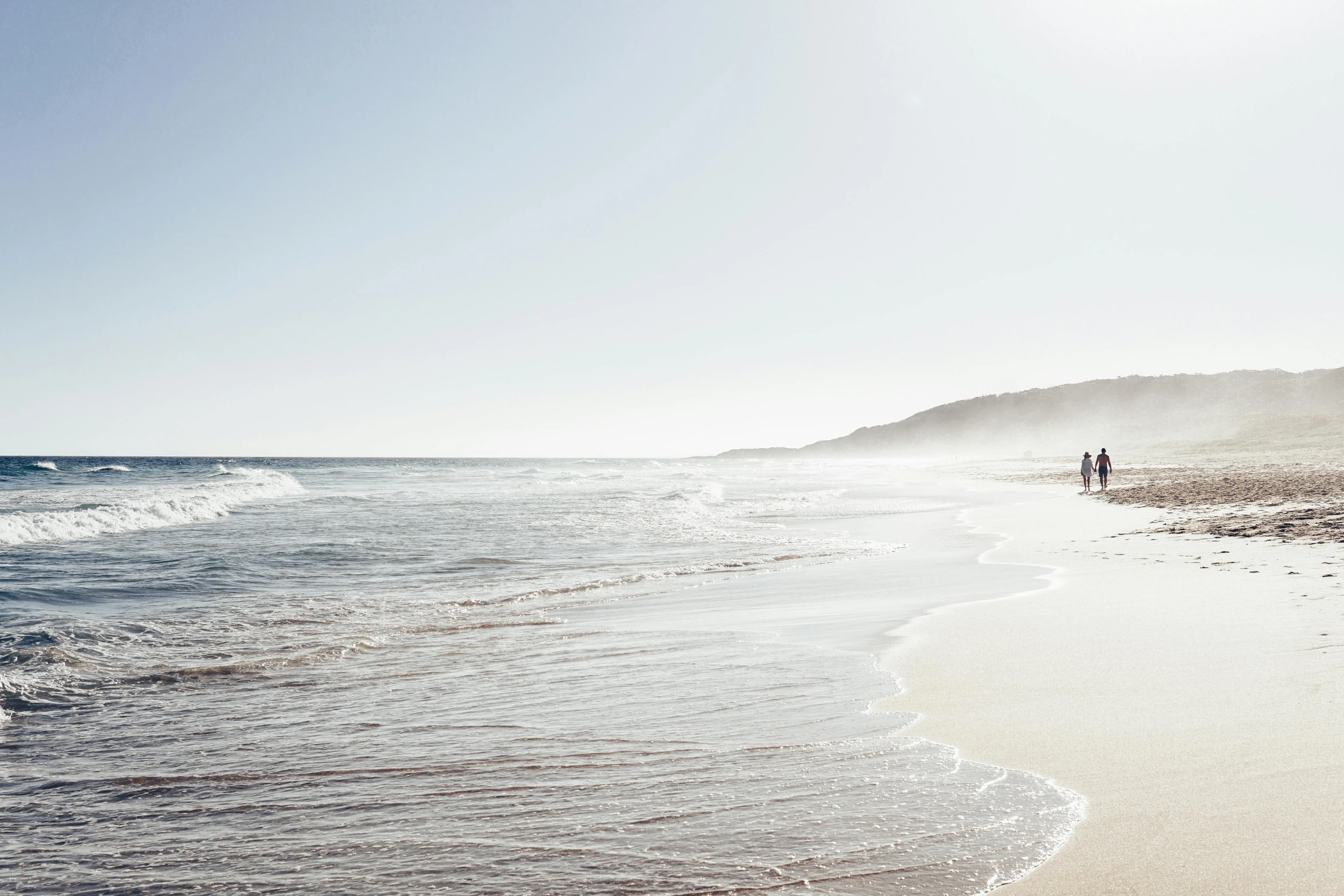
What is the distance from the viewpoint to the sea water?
2896mm

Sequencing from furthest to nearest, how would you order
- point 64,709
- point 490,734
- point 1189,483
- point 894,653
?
point 1189,483, point 894,653, point 64,709, point 490,734

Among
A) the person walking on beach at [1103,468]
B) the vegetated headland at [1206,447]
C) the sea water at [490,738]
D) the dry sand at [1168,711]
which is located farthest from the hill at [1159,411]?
the sea water at [490,738]

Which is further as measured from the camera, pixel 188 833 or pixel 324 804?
pixel 324 804

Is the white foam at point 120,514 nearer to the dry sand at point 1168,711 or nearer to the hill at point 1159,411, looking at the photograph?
the dry sand at point 1168,711

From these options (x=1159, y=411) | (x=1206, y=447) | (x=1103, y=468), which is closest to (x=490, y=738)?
(x=1103, y=468)

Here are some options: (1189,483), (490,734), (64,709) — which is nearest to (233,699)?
(64,709)

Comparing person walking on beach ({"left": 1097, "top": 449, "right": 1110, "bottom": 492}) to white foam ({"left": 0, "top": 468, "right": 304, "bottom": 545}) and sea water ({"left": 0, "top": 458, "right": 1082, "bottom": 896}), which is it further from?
white foam ({"left": 0, "top": 468, "right": 304, "bottom": 545})

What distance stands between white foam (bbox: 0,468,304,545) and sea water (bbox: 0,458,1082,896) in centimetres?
705

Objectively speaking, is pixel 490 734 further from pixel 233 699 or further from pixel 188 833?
pixel 233 699

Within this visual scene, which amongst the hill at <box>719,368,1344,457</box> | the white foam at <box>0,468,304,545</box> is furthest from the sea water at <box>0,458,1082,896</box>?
the hill at <box>719,368,1344,457</box>

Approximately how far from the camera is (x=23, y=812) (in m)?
3.67

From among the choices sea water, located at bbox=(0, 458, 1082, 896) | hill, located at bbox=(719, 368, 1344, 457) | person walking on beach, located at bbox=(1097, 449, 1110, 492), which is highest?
hill, located at bbox=(719, 368, 1344, 457)

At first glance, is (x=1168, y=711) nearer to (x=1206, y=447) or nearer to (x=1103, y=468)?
(x=1103, y=468)

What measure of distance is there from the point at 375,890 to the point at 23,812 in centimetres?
225
